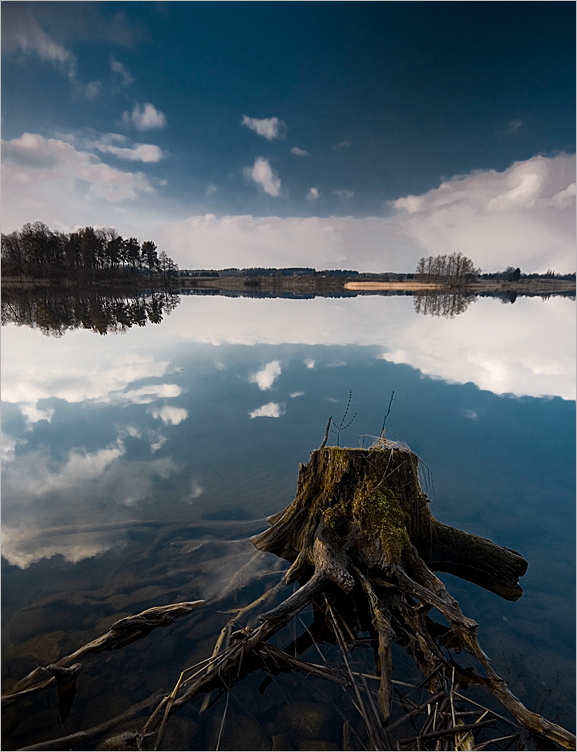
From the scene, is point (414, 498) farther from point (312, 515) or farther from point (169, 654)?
point (169, 654)

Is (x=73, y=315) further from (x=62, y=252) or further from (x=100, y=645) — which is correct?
(x=62, y=252)

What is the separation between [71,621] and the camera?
196 inches

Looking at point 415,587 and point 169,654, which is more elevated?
point 415,587

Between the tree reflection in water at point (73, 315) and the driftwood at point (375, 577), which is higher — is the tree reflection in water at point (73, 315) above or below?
above

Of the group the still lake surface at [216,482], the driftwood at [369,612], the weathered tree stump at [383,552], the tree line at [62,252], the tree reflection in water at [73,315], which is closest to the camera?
the driftwood at [369,612]

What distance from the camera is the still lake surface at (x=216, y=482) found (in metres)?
4.40

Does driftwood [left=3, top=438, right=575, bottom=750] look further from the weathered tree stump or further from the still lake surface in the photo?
the still lake surface

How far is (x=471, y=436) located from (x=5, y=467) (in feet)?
48.6

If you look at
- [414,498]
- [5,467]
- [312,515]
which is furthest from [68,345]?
[414,498]

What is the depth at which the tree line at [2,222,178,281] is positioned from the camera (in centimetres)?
6988

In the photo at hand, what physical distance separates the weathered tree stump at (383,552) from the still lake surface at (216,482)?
55 centimetres

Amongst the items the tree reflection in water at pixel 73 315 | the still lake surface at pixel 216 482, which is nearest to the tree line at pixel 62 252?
the tree reflection in water at pixel 73 315

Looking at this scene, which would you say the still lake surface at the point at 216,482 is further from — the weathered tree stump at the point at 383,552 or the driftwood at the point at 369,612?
the weathered tree stump at the point at 383,552

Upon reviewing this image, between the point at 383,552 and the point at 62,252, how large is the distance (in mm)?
91821
